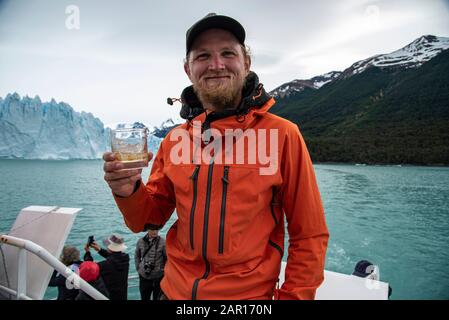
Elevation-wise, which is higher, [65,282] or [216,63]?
[216,63]

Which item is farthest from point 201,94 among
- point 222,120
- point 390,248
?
point 390,248

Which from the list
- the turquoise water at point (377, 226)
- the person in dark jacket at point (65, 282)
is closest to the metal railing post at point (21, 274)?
the person in dark jacket at point (65, 282)

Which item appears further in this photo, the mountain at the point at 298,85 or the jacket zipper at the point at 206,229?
the mountain at the point at 298,85

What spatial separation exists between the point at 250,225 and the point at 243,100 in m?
0.57

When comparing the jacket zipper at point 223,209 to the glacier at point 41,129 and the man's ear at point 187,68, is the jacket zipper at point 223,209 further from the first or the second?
the glacier at point 41,129

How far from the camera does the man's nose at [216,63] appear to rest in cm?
132

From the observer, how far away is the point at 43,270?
2.57 m

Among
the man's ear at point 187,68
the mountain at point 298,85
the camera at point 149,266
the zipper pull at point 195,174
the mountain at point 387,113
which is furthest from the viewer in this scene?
the mountain at point 298,85

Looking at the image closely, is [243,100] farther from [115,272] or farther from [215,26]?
[115,272]

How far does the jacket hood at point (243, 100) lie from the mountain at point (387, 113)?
60944mm

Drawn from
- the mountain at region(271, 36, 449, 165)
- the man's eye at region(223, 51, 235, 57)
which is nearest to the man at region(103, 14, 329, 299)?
the man's eye at region(223, 51, 235, 57)

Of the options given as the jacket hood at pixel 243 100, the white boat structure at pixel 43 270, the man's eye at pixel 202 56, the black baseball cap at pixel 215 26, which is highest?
the black baseball cap at pixel 215 26

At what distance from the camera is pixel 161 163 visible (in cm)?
150

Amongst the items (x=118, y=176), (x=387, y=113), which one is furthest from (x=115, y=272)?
(x=387, y=113)
